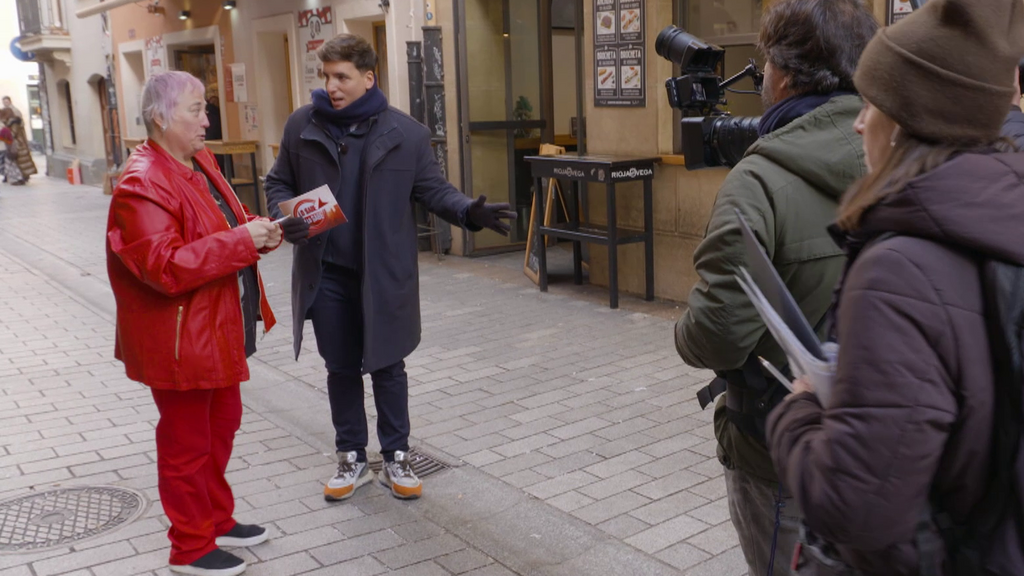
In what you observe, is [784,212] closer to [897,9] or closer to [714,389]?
[714,389]

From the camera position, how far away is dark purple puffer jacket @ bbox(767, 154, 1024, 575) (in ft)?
4.38

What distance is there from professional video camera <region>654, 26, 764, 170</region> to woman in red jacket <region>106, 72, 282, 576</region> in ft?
5.07

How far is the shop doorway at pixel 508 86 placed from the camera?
10.4m

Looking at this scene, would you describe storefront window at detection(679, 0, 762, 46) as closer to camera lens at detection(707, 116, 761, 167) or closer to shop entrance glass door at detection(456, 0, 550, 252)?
shop entrance glass door at detection(456, 0, 550, 252)

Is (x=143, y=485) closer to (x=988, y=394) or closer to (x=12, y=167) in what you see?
(x=988, y=394)

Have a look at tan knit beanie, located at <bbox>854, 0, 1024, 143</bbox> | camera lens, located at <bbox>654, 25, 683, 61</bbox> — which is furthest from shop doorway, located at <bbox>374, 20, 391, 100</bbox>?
tan knit beanie, located at <bbox>854, 0, 1024, 143</bbox>

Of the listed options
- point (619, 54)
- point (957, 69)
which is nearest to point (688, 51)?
point (957, 69)

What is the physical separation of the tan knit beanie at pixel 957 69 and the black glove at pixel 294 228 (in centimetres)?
263

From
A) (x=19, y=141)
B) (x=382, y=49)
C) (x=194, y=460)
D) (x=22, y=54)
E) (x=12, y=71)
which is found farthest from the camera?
(x=12, y=71)

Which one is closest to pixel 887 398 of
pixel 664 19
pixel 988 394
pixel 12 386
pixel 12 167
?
pixel 988 394

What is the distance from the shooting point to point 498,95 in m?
10.6

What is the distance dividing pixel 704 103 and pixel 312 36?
383 inches

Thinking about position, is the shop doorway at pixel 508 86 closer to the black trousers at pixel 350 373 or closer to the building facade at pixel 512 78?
the building facade at pixel 512 78

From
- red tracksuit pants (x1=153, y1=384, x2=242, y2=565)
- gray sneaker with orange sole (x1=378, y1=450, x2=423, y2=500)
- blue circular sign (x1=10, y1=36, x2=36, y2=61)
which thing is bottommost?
gray sneaker with orange sole (x1=378, y1=450, x2=423, y2=500)
